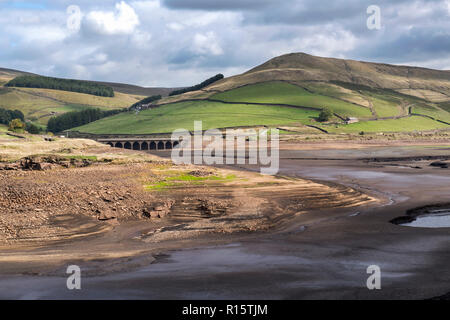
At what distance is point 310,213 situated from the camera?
39.1m

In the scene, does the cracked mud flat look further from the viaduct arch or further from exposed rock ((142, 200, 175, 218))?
the viaduct arch

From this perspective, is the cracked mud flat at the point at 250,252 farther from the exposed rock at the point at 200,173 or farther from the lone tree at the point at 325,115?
the lone tree at the point at 325,115

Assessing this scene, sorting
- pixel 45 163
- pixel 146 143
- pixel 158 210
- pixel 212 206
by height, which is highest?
pixel 146 143

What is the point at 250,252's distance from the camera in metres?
27.8

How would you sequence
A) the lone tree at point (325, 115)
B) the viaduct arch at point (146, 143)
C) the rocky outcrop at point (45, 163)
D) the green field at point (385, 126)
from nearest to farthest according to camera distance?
1. the rocky outcrop at point (45, 163)
2. the viaduct arch at point (146, 143)
3. the green field at point (385, 126)
4. the lone tree at point (325, 115)

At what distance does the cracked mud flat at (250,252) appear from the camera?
843 inches

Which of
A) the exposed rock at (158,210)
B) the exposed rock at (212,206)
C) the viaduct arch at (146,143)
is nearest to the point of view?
the exposed rock at (158,210)

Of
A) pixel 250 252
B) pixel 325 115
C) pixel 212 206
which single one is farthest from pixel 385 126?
pixel 250 252

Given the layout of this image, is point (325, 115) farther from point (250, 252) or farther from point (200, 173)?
point (250, 252)

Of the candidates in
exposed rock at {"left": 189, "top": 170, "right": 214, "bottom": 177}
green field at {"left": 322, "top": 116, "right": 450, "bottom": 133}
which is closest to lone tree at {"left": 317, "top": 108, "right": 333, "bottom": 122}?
green field at {"left": 322, "top": 116, "right": 450, "bottom": 133}

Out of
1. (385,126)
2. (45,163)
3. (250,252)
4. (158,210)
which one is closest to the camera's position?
(250,252)

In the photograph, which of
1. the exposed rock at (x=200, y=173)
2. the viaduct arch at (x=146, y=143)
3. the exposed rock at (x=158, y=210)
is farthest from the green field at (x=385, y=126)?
the exposed rock at (x=158, y=210)
